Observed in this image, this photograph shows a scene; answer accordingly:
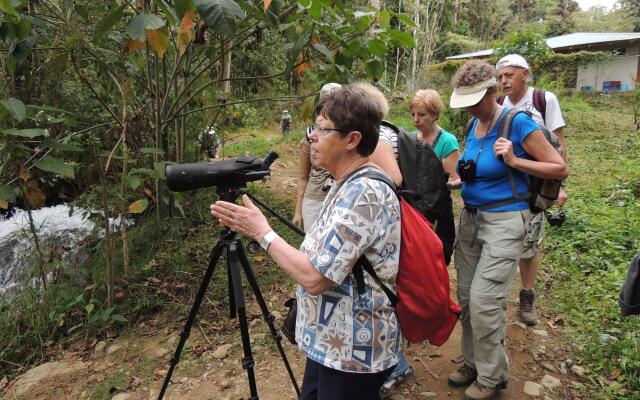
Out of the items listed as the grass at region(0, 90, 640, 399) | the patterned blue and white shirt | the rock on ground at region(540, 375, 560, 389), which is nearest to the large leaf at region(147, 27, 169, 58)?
the patterned blue and white shirt

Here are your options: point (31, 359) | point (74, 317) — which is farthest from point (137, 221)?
point (31, 359)

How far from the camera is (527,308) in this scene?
343 cm

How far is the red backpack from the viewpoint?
1.55m

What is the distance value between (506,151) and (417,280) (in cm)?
108

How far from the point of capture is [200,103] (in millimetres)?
4816

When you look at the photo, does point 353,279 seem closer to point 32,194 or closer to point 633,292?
point 633,292

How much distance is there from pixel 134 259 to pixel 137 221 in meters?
0.84

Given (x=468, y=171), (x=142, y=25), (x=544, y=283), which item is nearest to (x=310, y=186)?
(x=468, y=171)

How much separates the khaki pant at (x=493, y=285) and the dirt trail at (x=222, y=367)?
0.36 m

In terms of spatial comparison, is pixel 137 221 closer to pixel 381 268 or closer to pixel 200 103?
pixel 200 103

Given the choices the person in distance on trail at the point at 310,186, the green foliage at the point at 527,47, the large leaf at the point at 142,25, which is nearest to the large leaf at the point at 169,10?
the large leaf at the point at 142,25

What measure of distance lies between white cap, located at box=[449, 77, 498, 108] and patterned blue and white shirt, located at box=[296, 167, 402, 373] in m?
1.13

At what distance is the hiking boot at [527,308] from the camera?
11.1 ft

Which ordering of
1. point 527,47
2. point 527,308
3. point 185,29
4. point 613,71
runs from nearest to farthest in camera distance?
point 185,29 → point 527,308 → point 527,47 → point 613,71
